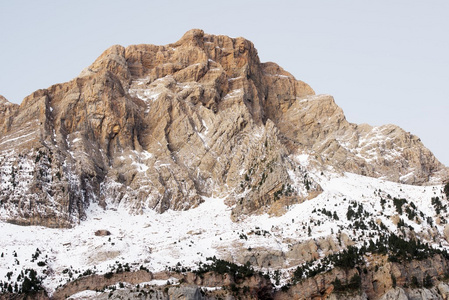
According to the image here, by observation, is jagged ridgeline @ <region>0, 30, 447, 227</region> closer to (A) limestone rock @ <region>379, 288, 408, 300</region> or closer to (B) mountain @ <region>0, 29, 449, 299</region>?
(B) mountain @ <region>0, 29, 449, 299</region>

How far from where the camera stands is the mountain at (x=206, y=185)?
99875mm

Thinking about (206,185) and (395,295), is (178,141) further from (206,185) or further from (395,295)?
(395,295)

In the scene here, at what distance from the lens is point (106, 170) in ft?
451

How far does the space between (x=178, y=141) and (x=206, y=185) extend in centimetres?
1433

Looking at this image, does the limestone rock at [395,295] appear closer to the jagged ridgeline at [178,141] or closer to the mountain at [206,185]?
the mountain at [206,185]

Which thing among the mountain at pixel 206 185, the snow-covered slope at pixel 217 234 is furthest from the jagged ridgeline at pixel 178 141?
the snow-covered slope at pixel 217 234

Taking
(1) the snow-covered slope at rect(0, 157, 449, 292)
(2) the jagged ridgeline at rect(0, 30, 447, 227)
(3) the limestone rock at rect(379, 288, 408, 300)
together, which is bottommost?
(3) the limestone rock at rect(379, 288, 408, 300)

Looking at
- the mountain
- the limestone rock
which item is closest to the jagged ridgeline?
the mountain

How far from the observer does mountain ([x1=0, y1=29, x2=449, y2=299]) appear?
99.9 meters

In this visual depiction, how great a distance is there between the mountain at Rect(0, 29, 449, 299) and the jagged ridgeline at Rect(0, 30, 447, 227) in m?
0.35

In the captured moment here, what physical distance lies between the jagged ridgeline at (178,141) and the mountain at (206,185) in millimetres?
347

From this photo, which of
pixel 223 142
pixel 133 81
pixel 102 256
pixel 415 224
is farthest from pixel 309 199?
pixel 133 81

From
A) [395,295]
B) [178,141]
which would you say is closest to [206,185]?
[178,141]

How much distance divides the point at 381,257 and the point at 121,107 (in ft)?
234
